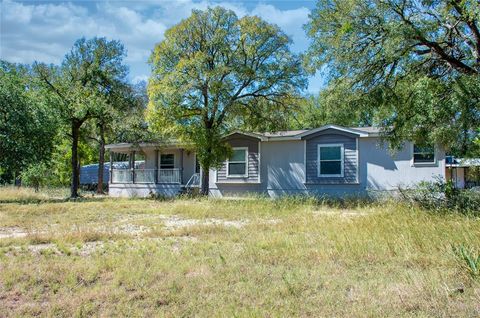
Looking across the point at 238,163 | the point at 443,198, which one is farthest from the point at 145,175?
the point at 443,198

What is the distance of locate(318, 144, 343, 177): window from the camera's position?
1780 centimetres

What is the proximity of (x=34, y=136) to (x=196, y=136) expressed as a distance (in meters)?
7.70

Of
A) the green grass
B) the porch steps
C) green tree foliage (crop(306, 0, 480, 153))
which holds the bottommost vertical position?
the green grass

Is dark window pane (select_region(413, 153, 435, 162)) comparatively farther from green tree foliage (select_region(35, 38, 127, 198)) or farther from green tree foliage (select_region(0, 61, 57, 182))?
green tree foliage (select_region(0, 61, 57, 182))

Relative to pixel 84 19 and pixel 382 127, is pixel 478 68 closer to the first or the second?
pixel 382 127

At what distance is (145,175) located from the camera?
23.5 m

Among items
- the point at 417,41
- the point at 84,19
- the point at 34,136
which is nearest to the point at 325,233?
the point at 417,41

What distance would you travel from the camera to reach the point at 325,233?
24.4 ft

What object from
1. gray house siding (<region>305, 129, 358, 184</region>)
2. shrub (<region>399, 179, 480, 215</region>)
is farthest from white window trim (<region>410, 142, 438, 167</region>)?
shrub (<region>399, 179, 480, 215</region>)

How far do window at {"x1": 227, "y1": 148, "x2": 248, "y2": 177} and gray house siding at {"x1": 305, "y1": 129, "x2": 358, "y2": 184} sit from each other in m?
3.20

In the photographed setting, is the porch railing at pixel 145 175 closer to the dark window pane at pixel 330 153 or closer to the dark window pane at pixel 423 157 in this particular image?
the dark window pane at pixel 330 153

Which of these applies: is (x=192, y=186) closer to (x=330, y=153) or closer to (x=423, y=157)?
(x=330, y=153)

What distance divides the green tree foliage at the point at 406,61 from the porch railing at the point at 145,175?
12.1 metres

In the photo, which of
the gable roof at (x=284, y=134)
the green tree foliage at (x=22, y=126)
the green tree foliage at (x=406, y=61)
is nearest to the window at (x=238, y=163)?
the gable roof at (x=284, y=134)
